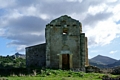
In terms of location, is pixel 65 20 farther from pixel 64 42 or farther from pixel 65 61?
pixel 65 61

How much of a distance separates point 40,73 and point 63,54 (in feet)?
26.7

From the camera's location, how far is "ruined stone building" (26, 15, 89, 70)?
127 feet

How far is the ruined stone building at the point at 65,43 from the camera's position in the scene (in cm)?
3875

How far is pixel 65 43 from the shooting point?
38938 mm

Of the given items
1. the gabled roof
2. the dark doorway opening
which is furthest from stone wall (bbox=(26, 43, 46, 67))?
the gabled roof

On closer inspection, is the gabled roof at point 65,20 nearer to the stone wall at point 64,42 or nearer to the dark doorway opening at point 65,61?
the stone wall at point 64,42

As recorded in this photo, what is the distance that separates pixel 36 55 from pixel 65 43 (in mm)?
6334

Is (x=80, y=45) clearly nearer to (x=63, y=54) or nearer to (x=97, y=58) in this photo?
(x=63, y=54)

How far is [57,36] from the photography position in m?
39.0

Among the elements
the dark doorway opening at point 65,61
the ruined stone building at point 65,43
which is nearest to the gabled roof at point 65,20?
the ruined stone building at point 65,43

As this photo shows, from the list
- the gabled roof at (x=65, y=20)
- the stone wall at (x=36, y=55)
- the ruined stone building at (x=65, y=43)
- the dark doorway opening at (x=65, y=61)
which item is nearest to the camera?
the ruined stone building at (x=65, y=43)

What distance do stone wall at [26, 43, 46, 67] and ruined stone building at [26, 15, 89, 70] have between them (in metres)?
2.98

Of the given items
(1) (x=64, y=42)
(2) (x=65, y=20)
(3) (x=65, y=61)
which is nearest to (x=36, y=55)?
→ (3) (x=65, y=61)

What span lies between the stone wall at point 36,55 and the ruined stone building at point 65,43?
2.98 meters
